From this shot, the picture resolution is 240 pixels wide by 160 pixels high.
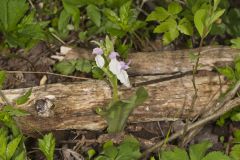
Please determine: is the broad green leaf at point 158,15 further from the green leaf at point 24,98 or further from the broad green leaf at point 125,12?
the green leaf at point 24,98

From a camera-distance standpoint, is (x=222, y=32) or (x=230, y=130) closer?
(x=230, y=130)

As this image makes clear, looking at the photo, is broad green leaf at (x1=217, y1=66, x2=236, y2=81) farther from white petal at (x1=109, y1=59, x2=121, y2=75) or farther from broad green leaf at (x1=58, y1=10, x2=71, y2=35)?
broad green leaf at (x1=58, y1=10, x2=71, y2=35)

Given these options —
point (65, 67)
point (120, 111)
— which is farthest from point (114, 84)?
point (65, 67)

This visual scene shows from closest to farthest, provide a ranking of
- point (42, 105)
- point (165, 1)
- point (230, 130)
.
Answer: point (42, 105)
point (230, 130)
point (165, 1)

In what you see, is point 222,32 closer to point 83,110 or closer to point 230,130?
point 230,130

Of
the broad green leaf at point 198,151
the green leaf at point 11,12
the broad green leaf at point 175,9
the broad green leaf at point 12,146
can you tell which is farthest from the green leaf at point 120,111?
the green leaf at point 11,12

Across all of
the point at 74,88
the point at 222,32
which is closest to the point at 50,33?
the point at 74,88
